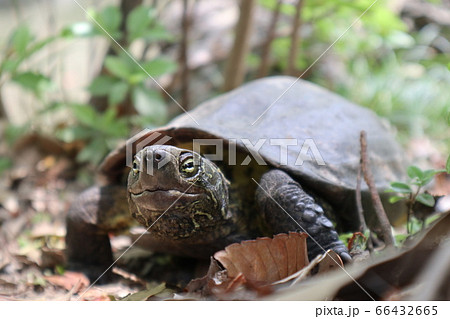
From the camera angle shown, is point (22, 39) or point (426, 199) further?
point (22, 39)

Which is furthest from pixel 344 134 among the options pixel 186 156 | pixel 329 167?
pixel 186 156

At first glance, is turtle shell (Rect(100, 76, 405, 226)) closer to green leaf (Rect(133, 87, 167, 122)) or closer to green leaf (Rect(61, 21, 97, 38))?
green leaf (Rect(133, 87, 167, 122))

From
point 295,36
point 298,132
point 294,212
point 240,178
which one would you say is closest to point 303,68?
point 295,36

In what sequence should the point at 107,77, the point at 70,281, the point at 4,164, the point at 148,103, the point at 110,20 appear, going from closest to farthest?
the point at 70,281 < the point at 110,20 < the point at 148,103 < the point at 107,77 < the point at 4,164

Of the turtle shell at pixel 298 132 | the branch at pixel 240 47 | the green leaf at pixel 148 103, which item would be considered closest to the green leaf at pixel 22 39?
the green leaf at pixel 148 103

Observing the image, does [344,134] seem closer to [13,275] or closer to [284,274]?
[284,274]

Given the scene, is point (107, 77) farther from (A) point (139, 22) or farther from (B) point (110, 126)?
(A) point (139, 22)
